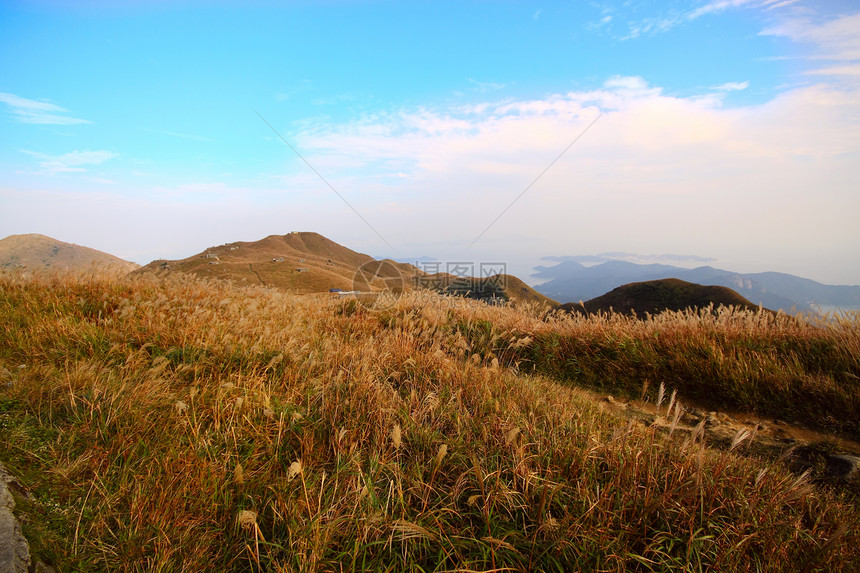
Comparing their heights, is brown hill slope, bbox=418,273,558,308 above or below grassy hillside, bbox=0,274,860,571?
above

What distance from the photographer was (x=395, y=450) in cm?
315

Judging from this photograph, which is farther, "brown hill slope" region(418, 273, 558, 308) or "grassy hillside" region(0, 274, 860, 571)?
"brown hill slope" region(418, 273, 558, 308)

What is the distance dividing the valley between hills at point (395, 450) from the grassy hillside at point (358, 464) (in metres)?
0.02

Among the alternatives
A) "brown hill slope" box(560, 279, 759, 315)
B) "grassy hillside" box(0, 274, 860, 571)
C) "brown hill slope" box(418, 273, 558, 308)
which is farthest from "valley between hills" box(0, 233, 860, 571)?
"brown hill slope" box(560, 279, 759, 315)

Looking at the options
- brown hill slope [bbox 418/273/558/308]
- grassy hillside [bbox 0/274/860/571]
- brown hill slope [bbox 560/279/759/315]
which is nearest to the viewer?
grassy hillside [bbox 0/274/860/571]

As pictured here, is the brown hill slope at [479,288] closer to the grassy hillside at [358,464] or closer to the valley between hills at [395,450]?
the valley between hills at [395,450]

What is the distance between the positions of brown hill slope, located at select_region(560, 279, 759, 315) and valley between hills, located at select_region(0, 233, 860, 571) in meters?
42.7

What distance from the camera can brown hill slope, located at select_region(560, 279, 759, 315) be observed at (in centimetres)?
4600

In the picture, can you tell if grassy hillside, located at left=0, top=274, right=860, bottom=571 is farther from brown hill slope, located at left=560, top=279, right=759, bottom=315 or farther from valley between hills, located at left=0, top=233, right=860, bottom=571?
brown hill slope, located at left=560, top=279, right=759, bottom=315

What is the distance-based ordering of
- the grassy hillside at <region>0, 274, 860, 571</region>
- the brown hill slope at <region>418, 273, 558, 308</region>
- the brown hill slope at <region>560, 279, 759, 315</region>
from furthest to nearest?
1. the brown hill slope at <region>560, 279, 759, 315</region>
2. the brown hill slope at <region>418, 273, 558, 308</region>
3. the grassy hillside at <region>0, 274, 860, 571</region>

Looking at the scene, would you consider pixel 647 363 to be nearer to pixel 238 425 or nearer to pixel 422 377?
pixel 422 377

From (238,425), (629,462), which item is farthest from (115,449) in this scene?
(629,462)

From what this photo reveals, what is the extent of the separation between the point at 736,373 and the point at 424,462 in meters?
5.13

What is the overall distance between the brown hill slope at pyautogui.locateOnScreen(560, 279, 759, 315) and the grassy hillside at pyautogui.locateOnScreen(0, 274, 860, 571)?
4508 centimetres
